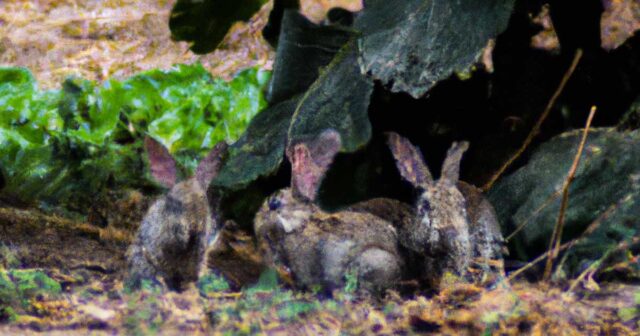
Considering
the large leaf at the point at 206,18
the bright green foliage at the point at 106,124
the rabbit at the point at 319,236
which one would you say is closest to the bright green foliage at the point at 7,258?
the bright green foliage at the point at 106,124

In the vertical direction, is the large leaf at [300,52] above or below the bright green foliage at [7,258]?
above

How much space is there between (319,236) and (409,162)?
39cm

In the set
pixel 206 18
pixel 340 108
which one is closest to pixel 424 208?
pixel 340 108

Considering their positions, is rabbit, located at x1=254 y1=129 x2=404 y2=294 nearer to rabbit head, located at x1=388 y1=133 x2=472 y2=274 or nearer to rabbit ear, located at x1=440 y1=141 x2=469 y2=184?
rabbit head, located at x1=388 y1=133 x2=472 y2=274

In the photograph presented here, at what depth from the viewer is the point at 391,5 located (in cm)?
212

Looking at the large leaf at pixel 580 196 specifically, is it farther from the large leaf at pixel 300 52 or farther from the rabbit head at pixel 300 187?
the large leaf at pixel 300 52

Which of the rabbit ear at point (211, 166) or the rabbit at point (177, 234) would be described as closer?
the rabbit at point (177, 234)

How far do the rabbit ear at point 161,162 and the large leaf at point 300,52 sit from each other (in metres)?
0.57

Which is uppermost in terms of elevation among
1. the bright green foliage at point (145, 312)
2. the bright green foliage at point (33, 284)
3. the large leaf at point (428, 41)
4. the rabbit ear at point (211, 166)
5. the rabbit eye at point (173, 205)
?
the large leaf at point (428, 41)

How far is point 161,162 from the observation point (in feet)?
7.28

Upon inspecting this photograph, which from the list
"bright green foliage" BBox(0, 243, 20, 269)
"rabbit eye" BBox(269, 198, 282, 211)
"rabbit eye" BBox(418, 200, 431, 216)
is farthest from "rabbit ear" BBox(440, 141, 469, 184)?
"bright green foliage" BBox(0, 243, 20, 269)

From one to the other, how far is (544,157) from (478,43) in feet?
2.17

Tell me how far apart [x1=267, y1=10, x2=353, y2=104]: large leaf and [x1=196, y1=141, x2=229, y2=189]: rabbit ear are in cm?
53

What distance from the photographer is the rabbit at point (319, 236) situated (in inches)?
68.0
